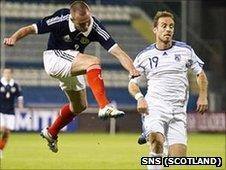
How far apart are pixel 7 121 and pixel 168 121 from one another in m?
11.6

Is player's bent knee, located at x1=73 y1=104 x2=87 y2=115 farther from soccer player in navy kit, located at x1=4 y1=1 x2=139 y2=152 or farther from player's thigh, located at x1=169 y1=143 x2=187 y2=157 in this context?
A: player's thigh, located at x1=169 y1=143 x2=187 y2=157

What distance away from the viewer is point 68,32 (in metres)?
11.3

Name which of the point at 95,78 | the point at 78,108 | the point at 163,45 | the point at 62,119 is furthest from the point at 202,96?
the point at 62,119

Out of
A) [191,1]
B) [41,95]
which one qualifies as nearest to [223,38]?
[191,1]

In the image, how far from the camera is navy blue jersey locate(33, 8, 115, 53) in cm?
1115

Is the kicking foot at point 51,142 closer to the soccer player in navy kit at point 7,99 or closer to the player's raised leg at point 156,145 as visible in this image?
the player's raised leg at point 156,145

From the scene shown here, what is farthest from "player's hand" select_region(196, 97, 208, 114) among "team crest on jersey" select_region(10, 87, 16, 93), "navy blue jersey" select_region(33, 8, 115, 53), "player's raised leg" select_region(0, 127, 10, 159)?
"team crest on jersey" select_region(10, 87, 16, 93)

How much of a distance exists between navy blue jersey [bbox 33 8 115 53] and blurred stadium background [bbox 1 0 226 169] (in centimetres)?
1889

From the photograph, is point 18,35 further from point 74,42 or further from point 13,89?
point 13,89

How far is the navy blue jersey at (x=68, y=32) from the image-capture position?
11.1 meters

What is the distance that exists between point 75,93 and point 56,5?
24689 millimetres

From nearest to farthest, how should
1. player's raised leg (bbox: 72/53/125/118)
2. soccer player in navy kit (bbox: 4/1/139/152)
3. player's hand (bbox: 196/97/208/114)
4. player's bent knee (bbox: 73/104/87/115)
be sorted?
1. player's hand (bbox: 196/97/208/114)
2. player's raised leg (bbox: 72/53/125/118)
3. soccer player in navy kit (bbox: 4/1/139/152)
4. player's bent knee (bbox: 73/104/87/115)

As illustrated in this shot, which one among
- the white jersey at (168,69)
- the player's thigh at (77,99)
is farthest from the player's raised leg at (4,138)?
the white jersey at (168,69)

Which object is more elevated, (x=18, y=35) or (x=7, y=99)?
(x=7, y=99)
